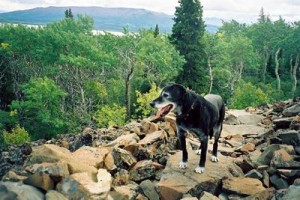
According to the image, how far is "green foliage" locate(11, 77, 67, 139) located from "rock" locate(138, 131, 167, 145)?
2600 cm

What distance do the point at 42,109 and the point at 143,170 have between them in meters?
29.4

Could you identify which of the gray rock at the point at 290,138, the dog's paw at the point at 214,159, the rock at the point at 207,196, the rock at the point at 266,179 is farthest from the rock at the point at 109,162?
the gray rock at the point at 290,138

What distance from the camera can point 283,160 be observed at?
955 cm

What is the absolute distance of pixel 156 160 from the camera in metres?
10.7

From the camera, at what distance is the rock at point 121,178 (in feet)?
31.0

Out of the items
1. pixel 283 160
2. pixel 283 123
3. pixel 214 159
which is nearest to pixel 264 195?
pixel 283 160

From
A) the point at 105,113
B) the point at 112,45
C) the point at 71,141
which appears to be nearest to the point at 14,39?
the point at 112,45

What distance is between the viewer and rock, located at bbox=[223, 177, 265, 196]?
8641mm

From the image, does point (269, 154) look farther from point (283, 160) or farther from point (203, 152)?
point (203, 152)

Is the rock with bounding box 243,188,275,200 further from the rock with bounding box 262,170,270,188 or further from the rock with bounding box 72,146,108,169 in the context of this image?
the rock with bounding box 72,146,108,169

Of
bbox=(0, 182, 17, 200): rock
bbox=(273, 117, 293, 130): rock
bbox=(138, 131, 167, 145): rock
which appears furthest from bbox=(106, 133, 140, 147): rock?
bbox=(273, 117, 293, 130): rock

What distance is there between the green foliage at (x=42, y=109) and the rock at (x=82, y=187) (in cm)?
2896

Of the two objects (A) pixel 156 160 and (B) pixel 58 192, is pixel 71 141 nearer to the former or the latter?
(A) pixel 156 160

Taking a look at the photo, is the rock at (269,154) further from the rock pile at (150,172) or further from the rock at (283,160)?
the rock at (283,160)
